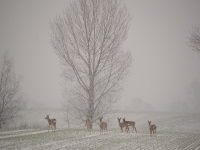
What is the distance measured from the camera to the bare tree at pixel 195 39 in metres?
19.0

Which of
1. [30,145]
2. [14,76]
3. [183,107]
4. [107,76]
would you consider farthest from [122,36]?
[183,107]

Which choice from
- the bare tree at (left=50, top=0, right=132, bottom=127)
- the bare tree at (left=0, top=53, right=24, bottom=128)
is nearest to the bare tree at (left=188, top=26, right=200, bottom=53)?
the bare tree at (left=50, top=0, right=132, bottom=127)

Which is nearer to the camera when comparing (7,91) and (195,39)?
(195,39)

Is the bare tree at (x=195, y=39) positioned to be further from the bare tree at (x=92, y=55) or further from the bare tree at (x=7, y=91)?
the bare tree at (x=7, y=91)

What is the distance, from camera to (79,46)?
63.1 feet

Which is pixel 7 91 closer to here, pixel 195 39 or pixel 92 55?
pixel 92 55

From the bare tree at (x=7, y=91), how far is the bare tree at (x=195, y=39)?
22.5 m

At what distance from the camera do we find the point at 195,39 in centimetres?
1928

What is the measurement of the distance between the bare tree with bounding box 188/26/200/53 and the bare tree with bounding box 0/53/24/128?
885 inches

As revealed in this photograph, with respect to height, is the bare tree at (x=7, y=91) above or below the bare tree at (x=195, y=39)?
below

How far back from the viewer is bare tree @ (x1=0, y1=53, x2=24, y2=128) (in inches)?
957

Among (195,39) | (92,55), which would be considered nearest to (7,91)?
(92,55)

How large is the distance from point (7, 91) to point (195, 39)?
24.3 meters

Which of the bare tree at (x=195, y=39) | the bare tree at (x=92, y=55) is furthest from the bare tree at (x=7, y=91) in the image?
the bare tree at (x=195, y=39)
